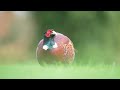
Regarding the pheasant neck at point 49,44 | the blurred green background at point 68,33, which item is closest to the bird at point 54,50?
the pheasant neck at point 49,44

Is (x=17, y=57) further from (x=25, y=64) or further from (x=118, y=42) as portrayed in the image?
(x=118, y=42)

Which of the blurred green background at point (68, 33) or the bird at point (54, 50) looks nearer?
the bird at point (54, 50)

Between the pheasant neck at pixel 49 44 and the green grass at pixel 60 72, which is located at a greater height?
the pheasant neck at pixel 49 44

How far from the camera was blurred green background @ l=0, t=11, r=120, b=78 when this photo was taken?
16.1 metres

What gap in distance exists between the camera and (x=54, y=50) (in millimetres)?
15938

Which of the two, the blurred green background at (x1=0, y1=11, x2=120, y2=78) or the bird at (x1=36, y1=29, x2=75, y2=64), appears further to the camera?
the blurred green background at (x1=0, y1=11, x2=120, y2=78)

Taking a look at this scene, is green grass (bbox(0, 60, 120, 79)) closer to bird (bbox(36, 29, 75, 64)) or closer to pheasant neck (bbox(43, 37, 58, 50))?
bird (bbox(36, 29, 75, 64))

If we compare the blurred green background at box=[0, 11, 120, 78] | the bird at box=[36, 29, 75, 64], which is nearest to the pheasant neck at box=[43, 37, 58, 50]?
the bird at box=[36, 29, 75, 64]

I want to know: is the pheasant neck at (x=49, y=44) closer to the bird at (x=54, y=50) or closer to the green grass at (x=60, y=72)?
the bird at (x=54, y=50)

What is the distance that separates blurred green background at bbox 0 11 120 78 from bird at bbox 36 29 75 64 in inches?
4.5

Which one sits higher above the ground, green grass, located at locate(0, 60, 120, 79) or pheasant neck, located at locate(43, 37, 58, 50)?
pheasant neck, located at locate(43, 37, 58, 50)

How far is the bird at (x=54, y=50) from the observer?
Result: 52.3 ft

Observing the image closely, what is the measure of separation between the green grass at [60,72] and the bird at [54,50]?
82 millimetres
